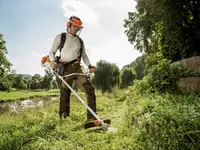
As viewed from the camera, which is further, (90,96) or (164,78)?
(164,78)

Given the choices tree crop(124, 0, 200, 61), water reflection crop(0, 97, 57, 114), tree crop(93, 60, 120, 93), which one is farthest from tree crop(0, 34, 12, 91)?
tree crop(124, 0, 200, 61)

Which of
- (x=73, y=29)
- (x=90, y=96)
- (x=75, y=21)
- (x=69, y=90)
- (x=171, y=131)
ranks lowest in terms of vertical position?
(x=171, y=131)

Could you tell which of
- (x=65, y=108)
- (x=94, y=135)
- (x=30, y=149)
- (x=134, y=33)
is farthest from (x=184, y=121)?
(x=134, y=33)

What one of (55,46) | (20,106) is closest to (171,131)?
(55,46)

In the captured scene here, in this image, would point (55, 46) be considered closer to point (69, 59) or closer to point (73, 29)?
point (69, 59)

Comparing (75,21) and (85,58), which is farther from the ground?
(75,21)

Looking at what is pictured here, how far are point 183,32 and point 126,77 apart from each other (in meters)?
52.9

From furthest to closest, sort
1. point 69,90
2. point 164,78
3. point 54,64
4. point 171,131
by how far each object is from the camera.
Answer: point 164,78, point 69,90, point 54,64, point 171,131

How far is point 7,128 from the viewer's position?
3.36m

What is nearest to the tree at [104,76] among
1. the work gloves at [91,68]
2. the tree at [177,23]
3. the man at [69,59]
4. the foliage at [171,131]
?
the tree at [177,23]

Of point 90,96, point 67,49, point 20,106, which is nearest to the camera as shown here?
point 90,96

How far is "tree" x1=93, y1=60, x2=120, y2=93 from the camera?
26609 mm

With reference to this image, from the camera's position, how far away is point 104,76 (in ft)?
88.3

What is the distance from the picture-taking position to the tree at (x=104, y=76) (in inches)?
1048
